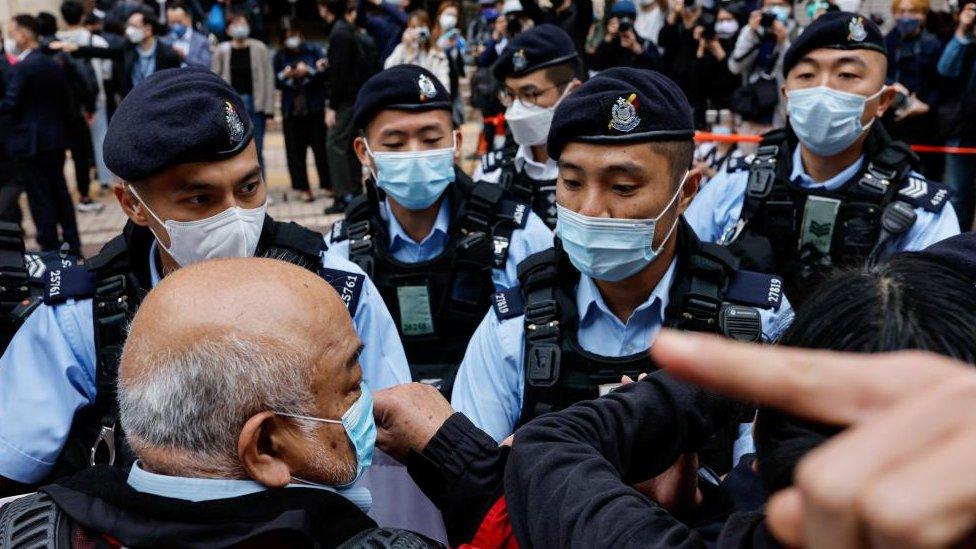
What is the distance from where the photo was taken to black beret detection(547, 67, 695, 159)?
108 inches

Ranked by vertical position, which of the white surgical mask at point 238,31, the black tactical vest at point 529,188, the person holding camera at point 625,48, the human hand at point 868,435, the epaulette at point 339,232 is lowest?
the white surgical mask at point 238,31

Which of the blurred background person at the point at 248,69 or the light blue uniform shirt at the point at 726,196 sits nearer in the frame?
the light blue uniform shirt at the point at 726,196

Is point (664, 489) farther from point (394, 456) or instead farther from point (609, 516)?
point (394, 456)

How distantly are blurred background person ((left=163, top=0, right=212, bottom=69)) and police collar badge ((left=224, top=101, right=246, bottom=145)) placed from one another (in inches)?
365

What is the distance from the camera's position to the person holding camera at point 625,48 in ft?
30.1

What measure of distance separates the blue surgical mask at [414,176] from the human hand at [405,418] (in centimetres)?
195

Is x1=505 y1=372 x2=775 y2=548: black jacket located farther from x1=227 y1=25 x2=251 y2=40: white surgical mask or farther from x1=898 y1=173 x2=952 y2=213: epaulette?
x1=227 y1=25 x2=251 y2=40: white surgical mask

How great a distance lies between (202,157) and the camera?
104 inches

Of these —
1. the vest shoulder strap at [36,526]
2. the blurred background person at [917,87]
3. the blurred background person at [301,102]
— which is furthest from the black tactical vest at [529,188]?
the blurred background person at [301,102]

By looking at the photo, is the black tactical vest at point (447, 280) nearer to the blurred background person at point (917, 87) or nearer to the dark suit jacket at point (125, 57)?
the blurred background person at point (917, 87)

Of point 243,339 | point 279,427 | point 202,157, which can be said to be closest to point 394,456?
point 279,427

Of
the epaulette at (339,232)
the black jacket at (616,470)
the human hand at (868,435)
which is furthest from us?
the epaulette at (339,232)

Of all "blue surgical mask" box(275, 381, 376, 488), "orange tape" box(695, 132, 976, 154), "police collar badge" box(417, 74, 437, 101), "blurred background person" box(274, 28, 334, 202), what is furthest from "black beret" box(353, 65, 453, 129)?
"blurred background person" box(274, 28, 334, 202)

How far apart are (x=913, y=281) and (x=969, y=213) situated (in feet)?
24.7
